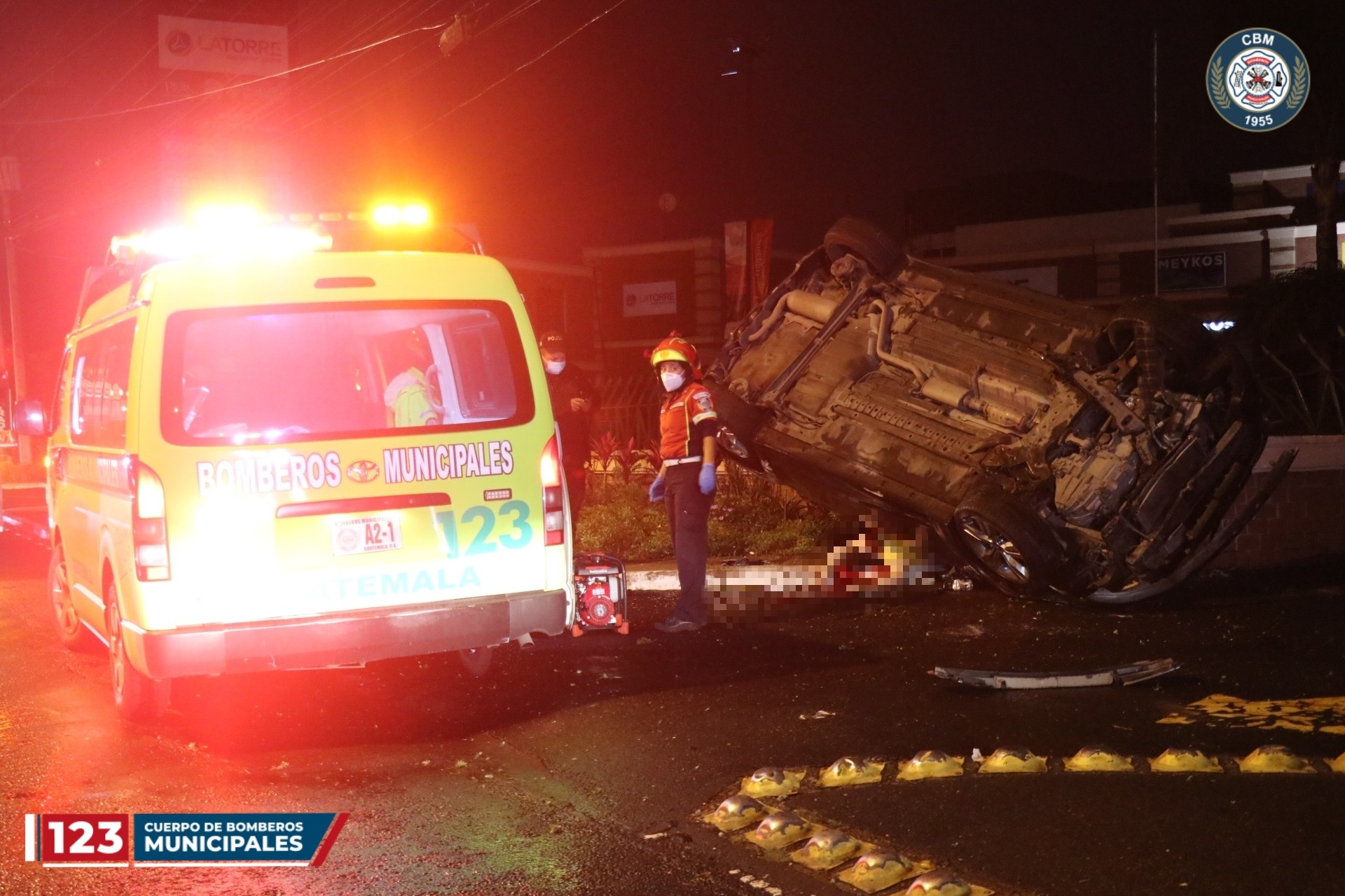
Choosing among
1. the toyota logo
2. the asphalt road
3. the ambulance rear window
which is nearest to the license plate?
the toyota logo

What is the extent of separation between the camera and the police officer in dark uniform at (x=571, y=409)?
10.1m

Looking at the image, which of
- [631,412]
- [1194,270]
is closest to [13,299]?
[631,412]

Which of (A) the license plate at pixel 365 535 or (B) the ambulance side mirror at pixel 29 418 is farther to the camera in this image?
(B) the ambulance side mirror at pixel 29 418

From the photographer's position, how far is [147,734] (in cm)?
650

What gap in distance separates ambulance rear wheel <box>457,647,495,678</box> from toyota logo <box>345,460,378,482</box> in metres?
1.62

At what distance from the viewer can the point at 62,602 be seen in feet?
28.7

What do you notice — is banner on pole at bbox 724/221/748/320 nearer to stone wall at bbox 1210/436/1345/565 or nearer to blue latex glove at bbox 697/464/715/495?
stone wall at bbox 1210/436/1345/565

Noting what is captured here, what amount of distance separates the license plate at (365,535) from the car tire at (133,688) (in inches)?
A: 48.2

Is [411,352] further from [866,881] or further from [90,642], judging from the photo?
[866,881]

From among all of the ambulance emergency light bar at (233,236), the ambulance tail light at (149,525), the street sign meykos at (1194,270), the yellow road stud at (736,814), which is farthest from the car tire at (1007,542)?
the street sign meykos at (1194,270)

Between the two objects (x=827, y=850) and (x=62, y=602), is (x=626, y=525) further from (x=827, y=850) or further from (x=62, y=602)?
(x=827, y=850)

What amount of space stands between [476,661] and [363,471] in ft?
5.75

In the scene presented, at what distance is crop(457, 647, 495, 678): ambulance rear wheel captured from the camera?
763 centimetres

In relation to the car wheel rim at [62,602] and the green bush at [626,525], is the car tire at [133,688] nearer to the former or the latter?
the car wheel rim at [62,602]
